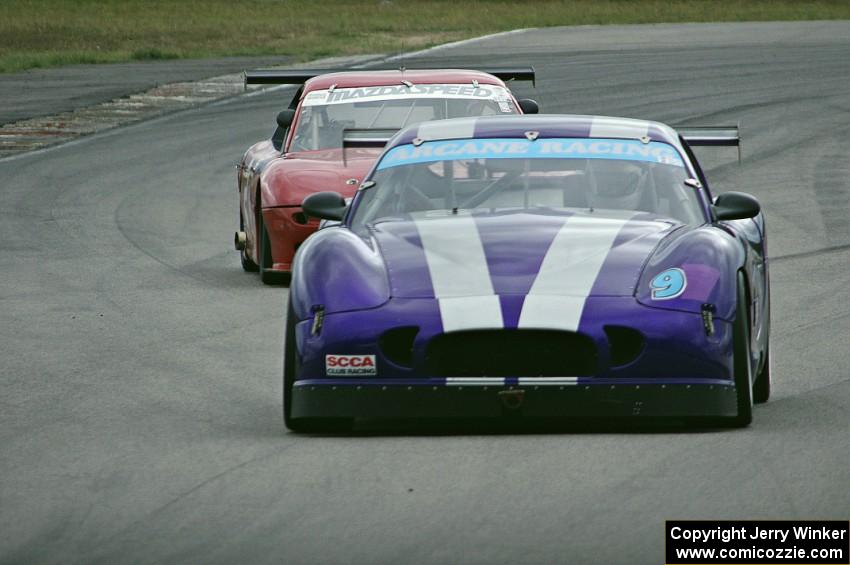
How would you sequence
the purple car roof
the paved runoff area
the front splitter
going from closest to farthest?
the front splitter → the purple car roof → the paved runoff area

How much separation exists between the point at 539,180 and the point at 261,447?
6.47 ft

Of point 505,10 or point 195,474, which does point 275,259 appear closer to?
point 195,474

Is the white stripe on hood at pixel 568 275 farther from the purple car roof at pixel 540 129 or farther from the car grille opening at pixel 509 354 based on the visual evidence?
the purple car roof at pixel 540 129

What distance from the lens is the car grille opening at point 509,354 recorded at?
6.44 meters

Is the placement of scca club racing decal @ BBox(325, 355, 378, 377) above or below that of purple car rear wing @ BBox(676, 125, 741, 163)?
below

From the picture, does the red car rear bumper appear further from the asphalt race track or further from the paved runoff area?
the paved runoff area

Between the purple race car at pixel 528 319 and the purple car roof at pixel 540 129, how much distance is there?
626mm

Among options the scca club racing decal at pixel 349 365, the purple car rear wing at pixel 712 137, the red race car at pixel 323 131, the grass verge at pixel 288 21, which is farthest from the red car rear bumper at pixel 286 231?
the grass verge at pixel 288 21

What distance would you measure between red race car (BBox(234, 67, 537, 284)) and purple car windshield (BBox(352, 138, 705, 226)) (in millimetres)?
4029

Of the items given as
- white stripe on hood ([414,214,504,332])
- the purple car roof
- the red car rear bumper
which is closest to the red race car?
the red car rear bumper

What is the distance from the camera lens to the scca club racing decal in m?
6.52

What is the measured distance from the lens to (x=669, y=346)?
645 cm

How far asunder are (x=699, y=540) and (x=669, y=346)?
5.41 ft

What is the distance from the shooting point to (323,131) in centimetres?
1304
